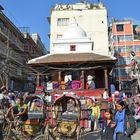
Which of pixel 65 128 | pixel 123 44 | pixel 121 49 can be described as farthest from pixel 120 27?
pixel 65 128

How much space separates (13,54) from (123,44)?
23.1 metres

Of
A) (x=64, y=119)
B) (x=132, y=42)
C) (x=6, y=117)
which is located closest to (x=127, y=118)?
(x=64, y=119)

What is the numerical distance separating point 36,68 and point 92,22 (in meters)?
24.0

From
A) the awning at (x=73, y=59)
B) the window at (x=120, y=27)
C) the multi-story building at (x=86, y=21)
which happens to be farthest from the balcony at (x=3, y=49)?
the window at (x=120, y=27)

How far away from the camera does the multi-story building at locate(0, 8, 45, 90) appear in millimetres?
48281

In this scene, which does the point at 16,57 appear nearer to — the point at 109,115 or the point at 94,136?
the point at 94,136

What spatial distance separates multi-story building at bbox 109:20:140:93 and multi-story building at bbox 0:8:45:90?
1855cm

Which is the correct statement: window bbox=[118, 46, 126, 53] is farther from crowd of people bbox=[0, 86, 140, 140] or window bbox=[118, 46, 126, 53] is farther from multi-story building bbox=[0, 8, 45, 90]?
crowd of people bbox=[0, 86, 140, 140]

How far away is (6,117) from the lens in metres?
10.8

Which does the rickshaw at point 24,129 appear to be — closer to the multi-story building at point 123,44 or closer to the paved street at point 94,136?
the paved street at point 94,136

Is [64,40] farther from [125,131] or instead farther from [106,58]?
[125,131]

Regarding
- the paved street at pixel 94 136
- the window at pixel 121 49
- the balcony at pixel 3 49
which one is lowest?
the paved street at pixel 94 136

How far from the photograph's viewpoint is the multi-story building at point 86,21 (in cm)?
4931

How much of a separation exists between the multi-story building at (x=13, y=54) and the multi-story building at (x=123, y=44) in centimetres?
1855
